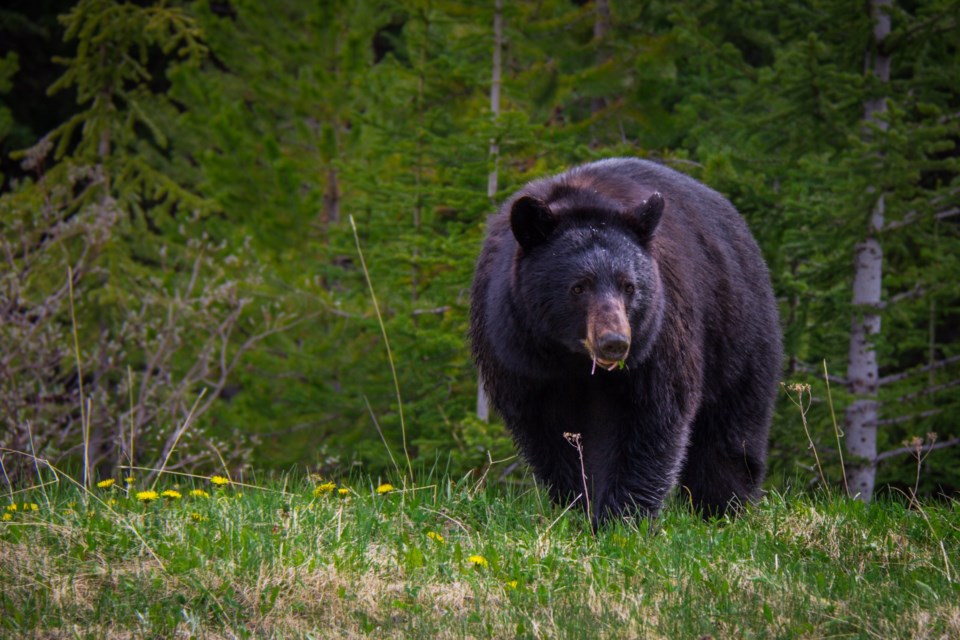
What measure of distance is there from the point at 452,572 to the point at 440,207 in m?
8.53

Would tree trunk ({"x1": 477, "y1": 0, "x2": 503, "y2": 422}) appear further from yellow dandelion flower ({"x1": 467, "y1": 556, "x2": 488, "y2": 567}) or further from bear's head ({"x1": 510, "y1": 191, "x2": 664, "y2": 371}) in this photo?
yellow dandelion flower ({"x1": 467, "y1": 556, "x2": 488, "y2": 567})

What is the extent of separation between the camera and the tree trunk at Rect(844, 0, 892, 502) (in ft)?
29.8

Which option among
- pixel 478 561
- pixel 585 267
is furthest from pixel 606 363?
pixel 478 561

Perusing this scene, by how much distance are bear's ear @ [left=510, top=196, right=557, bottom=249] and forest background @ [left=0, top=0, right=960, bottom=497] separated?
6.79ft

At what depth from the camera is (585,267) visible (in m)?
4.64

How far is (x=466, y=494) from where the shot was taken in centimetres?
477

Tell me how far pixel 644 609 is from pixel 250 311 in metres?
9.68

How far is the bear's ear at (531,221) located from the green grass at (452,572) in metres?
1.23

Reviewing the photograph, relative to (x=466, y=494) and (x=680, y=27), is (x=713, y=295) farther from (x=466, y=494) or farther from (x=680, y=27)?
(x=680, y=27)

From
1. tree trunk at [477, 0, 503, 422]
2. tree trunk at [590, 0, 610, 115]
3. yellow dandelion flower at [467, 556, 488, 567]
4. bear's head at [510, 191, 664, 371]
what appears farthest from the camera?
tree trunk at [590, 0, 610, 115]

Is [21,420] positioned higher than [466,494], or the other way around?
[466,494]

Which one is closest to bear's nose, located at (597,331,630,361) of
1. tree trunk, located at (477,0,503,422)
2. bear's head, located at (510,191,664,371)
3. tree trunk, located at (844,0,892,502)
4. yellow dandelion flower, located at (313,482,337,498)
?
bear's head, located at (510,191,664,371)

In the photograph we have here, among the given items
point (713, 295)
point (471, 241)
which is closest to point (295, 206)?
point (471, 241)

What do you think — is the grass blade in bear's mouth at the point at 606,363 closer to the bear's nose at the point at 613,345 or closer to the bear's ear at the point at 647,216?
the bear's nose at the point at 613,345
